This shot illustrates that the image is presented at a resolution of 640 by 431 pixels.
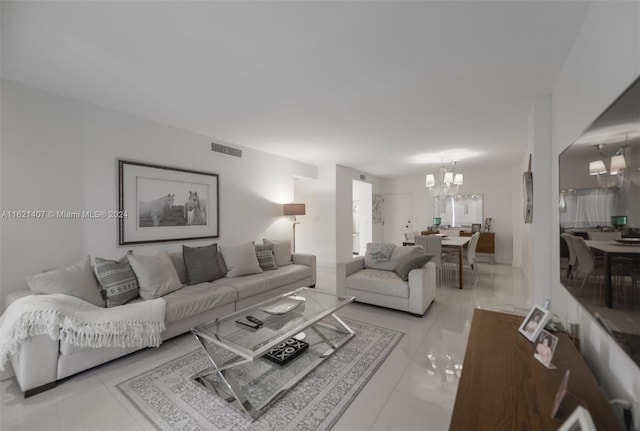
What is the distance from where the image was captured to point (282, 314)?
2.40m

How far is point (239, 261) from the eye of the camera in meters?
3.58

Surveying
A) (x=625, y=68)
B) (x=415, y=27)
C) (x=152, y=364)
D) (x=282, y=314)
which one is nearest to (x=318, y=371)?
(x=282, y=314)

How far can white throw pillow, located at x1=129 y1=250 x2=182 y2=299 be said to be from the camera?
2652 millimetres

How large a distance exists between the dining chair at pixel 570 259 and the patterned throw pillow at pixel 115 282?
3.55 m

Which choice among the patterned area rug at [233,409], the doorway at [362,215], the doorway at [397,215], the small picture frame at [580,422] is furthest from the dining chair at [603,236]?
the doorway at [397,215]

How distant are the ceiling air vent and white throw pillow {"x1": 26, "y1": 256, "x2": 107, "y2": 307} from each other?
7.20ft

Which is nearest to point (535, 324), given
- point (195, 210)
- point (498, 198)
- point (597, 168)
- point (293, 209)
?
point (597, 168)

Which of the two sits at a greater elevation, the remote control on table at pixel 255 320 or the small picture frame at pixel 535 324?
the small picture frame at pixel 535 324

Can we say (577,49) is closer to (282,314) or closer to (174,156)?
(282,314)

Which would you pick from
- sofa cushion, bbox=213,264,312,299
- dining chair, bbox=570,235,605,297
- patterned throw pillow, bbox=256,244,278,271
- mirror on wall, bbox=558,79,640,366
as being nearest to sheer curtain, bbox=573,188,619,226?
mirror on wall, bbox=558,79,640,366

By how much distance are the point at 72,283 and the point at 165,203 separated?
1.39m

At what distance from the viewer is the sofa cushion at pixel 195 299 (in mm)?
2484

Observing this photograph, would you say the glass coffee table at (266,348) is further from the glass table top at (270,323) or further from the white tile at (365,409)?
the white tile at (365,409)

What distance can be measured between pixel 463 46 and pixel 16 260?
4162 mm
